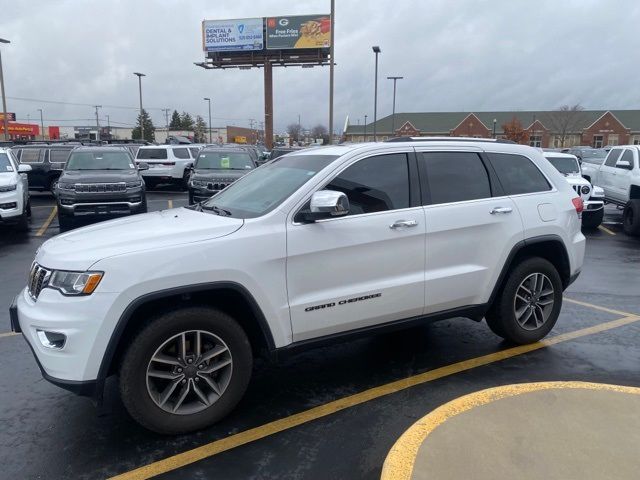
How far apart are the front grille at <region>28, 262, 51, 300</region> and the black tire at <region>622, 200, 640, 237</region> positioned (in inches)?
478

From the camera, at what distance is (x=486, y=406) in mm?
3588

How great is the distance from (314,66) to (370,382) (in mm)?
50933

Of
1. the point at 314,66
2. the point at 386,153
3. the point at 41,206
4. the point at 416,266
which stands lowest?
the point at 41,206

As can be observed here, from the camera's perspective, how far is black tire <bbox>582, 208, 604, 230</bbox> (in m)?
12.9

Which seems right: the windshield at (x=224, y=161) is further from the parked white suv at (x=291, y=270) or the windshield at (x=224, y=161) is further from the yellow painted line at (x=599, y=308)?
the parked white suv at (x=291, y=270)

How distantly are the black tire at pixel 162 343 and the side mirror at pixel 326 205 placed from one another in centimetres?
89

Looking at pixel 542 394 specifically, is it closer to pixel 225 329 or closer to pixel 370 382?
pixel 370 382

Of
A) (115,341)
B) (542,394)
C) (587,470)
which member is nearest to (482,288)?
(542,394)

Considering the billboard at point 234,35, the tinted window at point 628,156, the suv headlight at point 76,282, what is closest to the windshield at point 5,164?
the suv headlight at point 76,282

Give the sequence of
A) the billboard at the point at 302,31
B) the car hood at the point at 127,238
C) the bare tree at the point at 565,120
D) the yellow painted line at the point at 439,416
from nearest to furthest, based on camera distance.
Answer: the yellow painted line at the point at 439,416 → the car hood at the point at 127,238 → the billboard at the point at 302,31 → the bare tree at the point at 565,120

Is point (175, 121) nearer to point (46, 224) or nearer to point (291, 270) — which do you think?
point (46, 224)

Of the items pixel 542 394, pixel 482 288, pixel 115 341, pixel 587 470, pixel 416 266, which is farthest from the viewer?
pixel 482 288

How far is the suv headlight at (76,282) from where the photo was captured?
304 centimetres

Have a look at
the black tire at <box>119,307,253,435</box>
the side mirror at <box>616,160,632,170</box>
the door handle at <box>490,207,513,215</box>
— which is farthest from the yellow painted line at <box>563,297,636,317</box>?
the side mirror at <box>616,160,632,170</box>
